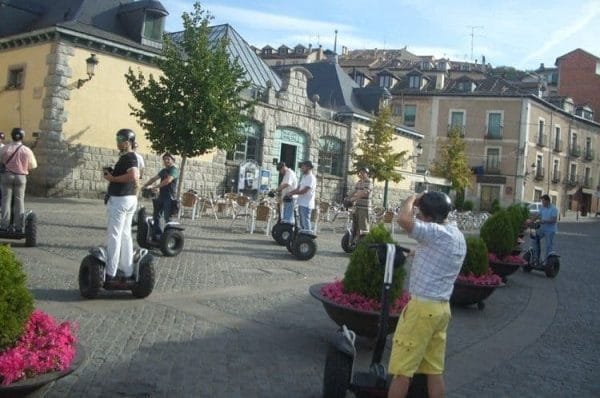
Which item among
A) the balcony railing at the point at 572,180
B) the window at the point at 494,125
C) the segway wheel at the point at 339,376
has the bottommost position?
the segway wheel at the point at 339,376

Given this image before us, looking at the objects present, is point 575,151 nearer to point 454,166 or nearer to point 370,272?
point 454,166

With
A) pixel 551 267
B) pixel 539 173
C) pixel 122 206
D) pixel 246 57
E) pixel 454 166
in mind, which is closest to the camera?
pixel 122 206

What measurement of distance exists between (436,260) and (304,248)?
728 centimetres

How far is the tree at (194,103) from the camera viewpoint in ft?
55.1

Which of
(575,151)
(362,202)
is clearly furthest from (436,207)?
(575,151)

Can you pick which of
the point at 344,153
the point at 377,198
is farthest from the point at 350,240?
the point at 377,198

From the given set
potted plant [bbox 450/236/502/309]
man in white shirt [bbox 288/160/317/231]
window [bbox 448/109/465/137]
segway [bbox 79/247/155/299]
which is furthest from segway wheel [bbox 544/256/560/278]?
window [bbox 448/109/465/137]

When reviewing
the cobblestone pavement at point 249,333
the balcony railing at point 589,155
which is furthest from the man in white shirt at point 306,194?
the balcony railing at point 589,155

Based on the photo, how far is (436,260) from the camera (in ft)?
12.5

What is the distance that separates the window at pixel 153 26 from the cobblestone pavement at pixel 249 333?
1374 centimetres

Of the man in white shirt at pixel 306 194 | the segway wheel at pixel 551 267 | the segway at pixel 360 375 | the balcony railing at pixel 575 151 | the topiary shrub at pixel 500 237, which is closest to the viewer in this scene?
the segway at pixel 360 375

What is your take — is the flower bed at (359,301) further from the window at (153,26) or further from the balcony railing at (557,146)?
the balcony railing at (557,146)

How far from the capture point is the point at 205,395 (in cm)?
414

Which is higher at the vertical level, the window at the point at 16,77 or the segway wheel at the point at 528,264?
the window at the point at 16,77
